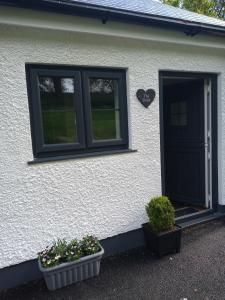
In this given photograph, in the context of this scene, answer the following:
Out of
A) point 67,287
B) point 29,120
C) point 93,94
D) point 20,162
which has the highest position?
point 93,94

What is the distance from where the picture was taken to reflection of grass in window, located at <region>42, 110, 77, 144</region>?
3.36m

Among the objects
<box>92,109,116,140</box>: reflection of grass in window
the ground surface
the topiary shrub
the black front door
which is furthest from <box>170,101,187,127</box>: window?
the ground surface

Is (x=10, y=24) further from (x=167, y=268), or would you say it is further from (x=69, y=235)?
(x=167, y=268)

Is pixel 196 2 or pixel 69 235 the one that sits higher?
pixel 196 2

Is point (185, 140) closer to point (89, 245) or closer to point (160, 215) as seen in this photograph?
point (160, 215)

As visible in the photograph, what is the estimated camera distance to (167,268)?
11.4ft

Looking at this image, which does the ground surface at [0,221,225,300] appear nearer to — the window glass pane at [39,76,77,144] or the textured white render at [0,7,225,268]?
the textured white render at [0,7,225,268]

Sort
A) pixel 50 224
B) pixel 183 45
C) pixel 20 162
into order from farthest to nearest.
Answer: pixel 183 45 < pixel 50 224 < pixel 20 162

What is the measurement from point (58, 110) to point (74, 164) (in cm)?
74

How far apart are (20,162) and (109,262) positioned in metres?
1.88

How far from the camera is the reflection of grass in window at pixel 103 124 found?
371 centimetres

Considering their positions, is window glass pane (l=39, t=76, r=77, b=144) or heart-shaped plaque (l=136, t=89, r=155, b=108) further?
heart-shaped plaque (l=136, t=89, r=155, b=108)

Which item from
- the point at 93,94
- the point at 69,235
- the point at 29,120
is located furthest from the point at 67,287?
the point at 93,94

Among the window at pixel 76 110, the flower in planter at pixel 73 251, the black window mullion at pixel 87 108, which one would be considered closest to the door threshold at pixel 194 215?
the window at pixel 76 110
